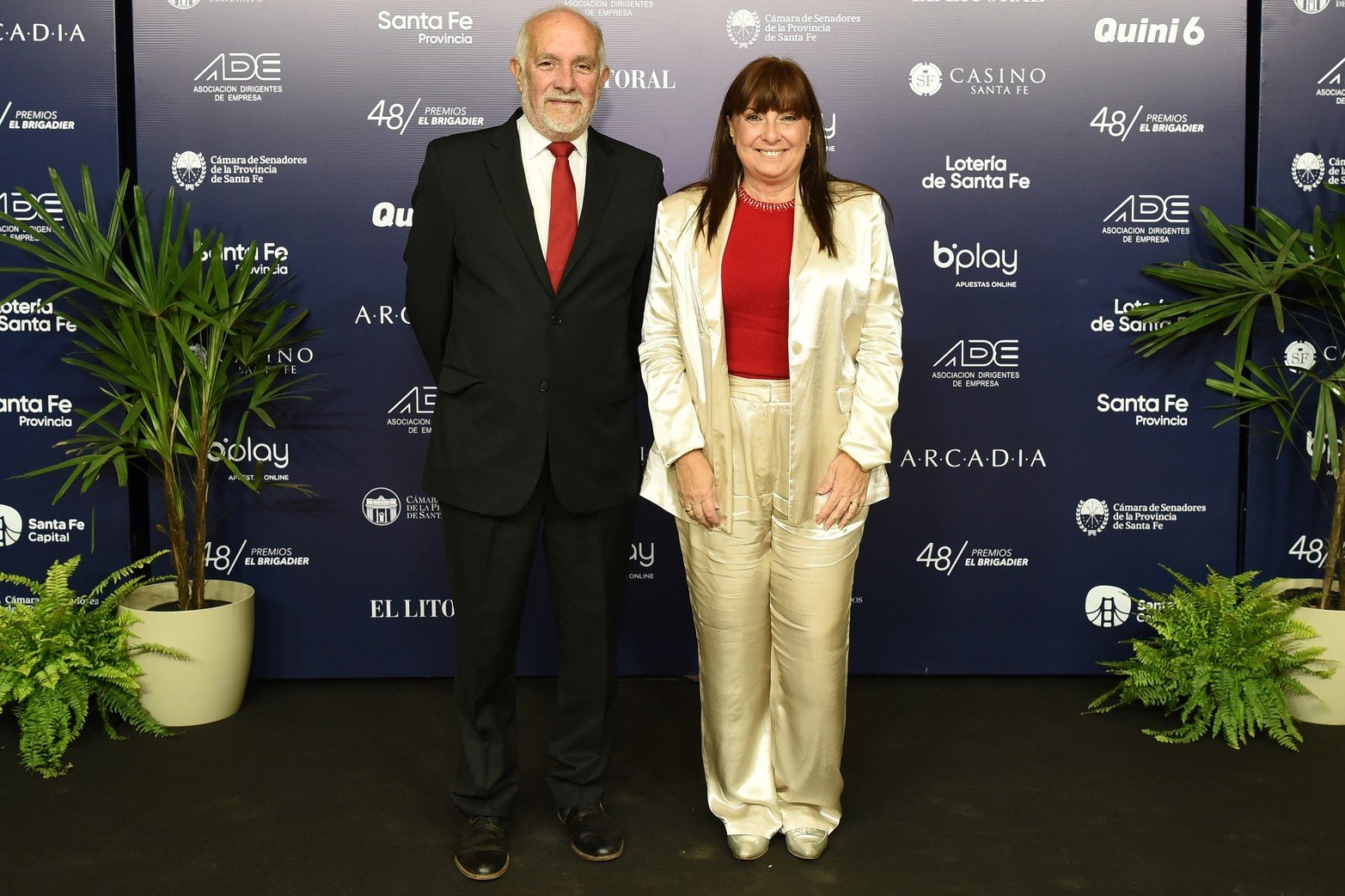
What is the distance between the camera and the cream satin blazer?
2.54m

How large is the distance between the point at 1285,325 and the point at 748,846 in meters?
2.60

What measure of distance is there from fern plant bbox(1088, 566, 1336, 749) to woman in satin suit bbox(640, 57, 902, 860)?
1389 millimetres

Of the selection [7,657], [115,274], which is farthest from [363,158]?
[7,657]

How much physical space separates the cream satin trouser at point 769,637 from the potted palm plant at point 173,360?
5.16ft

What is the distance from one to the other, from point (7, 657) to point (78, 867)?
990 mm

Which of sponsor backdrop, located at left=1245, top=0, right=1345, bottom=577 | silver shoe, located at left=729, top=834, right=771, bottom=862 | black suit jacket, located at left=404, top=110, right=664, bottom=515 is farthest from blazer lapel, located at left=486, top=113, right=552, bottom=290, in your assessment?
sponsor backdrop, located at left=1245, top=0, right=1345, bottom=577

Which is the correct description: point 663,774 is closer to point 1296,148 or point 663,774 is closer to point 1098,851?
point 1098,851

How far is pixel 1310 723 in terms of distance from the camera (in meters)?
3.57

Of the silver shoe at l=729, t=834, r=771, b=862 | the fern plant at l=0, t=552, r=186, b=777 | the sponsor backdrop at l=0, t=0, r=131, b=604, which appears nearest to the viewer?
the silver shoe at l=729, t=834, r=771, b=862

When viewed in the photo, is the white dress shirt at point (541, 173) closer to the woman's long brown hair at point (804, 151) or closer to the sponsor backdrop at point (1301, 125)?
the woman's long brown hair at point (804, 151)

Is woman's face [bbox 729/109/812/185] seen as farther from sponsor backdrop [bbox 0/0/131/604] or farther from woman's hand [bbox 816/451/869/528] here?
Answer: sponsor backdrop [bbox 0/0/131/604]

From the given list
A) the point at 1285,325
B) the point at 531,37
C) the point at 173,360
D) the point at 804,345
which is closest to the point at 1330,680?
the point at 1285,325

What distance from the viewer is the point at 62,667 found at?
3.30m

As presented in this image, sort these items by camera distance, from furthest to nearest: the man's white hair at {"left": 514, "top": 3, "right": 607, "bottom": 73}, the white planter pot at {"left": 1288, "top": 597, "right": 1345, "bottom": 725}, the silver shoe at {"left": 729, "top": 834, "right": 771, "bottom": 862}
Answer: the white planter pot at {"left": 1288, "top": 597, "right": 1345, "bottom": 725} < the silver shoe at {"left": 729, "top": 834, "right": 771, "bottom": 862} < the man's white hair at {"left": 514, "top": 3, "right": 607, "bottom": 73}
